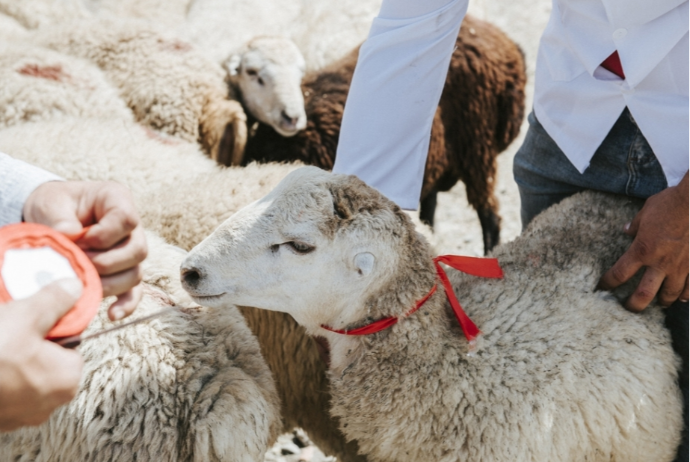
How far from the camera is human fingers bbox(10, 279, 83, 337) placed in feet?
3.12

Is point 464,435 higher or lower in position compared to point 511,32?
lower

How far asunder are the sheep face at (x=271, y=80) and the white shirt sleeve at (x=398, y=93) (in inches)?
69.4

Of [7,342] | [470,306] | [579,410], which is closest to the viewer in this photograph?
[7,342]

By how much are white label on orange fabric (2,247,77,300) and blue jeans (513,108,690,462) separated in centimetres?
154

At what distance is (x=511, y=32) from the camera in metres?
6.95

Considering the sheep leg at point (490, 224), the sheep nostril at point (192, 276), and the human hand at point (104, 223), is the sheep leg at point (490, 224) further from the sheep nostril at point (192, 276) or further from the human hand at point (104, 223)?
the human hand at point (104, 223)

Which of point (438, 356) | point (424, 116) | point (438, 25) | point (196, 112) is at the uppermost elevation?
point (438, 25)

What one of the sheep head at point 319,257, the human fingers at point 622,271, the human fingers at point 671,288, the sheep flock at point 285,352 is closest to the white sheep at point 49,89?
the sheep flock at point 285,352

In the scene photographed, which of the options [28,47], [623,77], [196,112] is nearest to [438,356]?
[623,77]

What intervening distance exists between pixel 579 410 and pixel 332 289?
2.47ft

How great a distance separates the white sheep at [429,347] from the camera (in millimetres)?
1634

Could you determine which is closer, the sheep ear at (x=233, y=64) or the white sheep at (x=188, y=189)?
the white sheep at (x=188, y=189)

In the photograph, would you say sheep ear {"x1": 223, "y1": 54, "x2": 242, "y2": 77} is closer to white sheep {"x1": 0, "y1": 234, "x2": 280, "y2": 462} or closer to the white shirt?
the white shirt

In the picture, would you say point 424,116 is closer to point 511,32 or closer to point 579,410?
point 579,410
